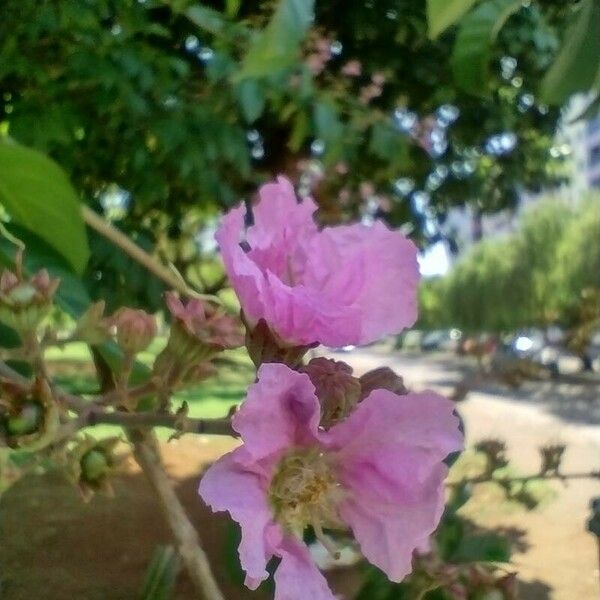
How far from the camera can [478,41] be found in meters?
0.45

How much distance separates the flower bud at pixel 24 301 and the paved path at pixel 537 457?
0.08m

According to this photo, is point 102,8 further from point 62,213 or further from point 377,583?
point 377,583

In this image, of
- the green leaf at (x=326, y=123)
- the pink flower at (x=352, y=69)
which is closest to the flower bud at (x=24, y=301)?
the green leaf at (x=326, y=123)

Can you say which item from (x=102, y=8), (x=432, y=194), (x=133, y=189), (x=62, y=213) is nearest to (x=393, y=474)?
(x=62, y=213)

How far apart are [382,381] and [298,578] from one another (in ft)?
0.17

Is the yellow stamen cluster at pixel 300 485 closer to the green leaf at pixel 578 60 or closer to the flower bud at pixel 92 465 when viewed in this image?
the flower bud at pixel 92 465

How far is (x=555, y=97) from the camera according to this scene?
1.51ft

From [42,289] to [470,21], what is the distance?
0.28 meters

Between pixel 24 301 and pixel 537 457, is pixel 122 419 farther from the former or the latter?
pixel 537 457

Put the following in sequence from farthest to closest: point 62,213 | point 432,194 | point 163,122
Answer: point 432,194
point 163,122
point 62,213

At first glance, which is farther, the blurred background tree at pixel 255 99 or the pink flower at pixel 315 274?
the blurred background tree at pixel 255 99

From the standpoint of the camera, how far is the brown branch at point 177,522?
325 millimetres

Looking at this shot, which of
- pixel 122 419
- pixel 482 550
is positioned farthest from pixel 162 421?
pixel 482 550

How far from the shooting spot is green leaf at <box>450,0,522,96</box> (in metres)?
0.43
